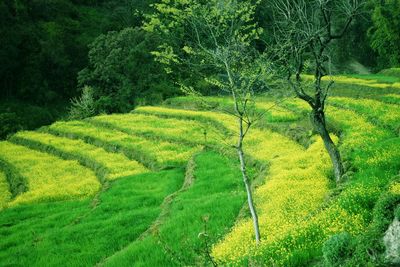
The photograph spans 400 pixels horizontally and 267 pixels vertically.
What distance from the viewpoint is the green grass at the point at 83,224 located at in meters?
19.4

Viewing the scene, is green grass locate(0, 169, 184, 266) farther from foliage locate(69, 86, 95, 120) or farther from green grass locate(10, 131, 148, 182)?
foliage locate(69, 86, 95, 120)

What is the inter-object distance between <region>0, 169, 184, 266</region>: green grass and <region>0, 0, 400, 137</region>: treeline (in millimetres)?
32827

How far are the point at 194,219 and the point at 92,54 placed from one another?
60.6 metres

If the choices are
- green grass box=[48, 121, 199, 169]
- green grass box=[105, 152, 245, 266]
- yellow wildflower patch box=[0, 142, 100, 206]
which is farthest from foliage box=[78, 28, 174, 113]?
green grass box=[105, 152, 245, 266]

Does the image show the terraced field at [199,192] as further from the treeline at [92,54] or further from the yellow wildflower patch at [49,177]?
the treeline at [92,54]

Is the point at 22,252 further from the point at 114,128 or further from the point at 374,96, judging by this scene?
the point at 374,96

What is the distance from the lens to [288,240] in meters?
12.6

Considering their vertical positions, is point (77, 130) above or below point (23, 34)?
below

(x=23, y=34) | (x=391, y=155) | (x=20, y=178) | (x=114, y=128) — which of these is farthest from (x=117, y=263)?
(x=23, y=34)

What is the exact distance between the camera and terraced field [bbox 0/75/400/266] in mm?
13102

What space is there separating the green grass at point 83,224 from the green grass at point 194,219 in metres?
1.75

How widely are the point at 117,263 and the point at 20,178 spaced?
2155 centimetres

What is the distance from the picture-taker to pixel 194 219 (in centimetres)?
1930

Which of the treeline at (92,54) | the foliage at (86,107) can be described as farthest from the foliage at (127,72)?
the foliage at (86,107)
